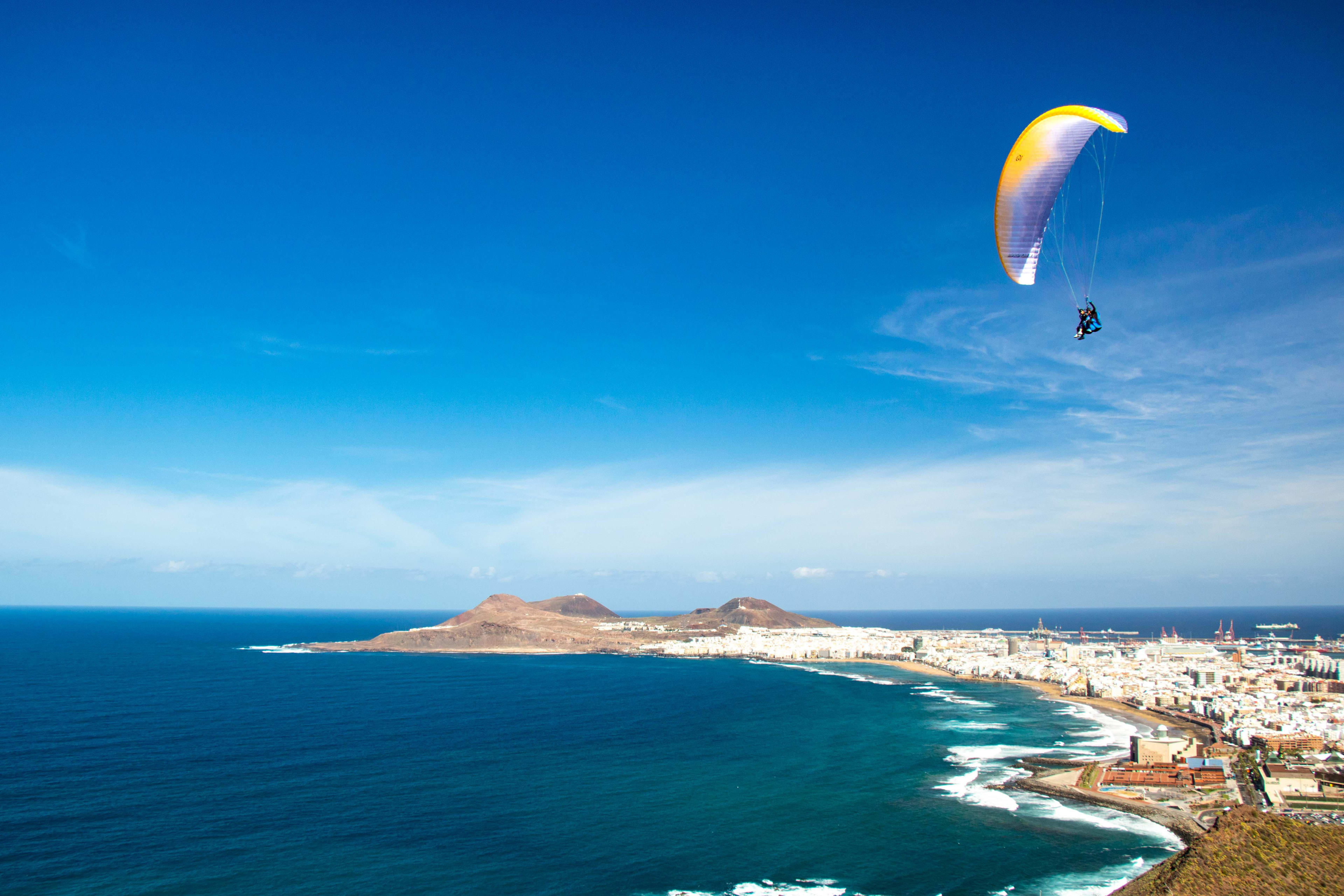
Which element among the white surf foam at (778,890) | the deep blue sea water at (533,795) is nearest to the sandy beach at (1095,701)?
the deep blue sea water at (533,795)

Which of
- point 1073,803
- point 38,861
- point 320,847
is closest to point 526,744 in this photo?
point 320,847

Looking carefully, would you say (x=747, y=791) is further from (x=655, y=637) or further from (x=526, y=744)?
(x=655, y=637)

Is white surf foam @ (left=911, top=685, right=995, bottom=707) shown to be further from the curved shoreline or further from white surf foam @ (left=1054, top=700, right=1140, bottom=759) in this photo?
the curved shoreline

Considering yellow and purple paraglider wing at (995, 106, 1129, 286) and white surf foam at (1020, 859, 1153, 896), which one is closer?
yellow and purple paraglider wing at (995, 106, 1129, 286)

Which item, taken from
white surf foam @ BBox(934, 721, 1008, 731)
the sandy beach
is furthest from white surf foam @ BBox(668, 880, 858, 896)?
the sandy beach

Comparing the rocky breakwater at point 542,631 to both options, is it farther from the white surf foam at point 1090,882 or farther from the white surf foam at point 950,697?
the white surf foam at point 1090,882
